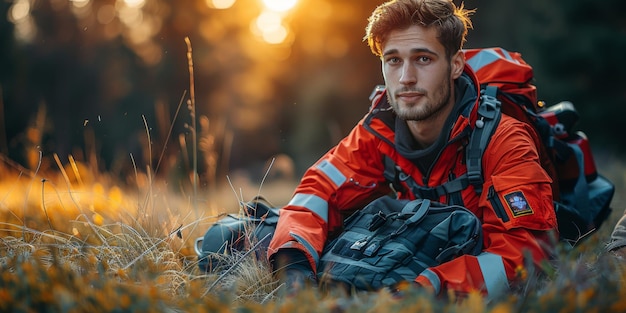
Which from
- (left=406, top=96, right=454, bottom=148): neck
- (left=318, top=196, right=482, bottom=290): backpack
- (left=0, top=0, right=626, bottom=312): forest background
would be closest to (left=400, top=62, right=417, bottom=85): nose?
(left=406, top=96, right=454, bottom=148): neck

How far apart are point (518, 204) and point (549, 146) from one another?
1.11 metres

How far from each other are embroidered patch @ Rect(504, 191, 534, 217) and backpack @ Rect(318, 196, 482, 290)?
19 centimetres

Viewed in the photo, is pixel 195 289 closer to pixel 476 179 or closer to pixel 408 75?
pixel 476 179

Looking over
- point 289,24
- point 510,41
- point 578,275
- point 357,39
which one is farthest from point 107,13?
point 578,275

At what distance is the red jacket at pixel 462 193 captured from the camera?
2.93 meters

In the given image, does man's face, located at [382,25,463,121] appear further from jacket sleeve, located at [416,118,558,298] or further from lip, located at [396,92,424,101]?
jacket sleeve, located at [416,118,558,298]

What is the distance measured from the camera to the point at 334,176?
3.88m

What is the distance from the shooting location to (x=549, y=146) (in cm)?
401

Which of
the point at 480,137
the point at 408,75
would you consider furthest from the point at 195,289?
the point at 408,75

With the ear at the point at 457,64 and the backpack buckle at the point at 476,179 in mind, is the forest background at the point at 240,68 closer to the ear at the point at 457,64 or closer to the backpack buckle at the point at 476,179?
the ear at the point at 457,64

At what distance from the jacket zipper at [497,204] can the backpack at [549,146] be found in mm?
287

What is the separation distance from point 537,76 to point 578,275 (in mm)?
13830

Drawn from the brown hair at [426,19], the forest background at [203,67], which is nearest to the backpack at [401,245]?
the brown hair at [426,19]

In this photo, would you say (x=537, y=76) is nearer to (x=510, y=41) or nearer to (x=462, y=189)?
(x=510, y=41)
